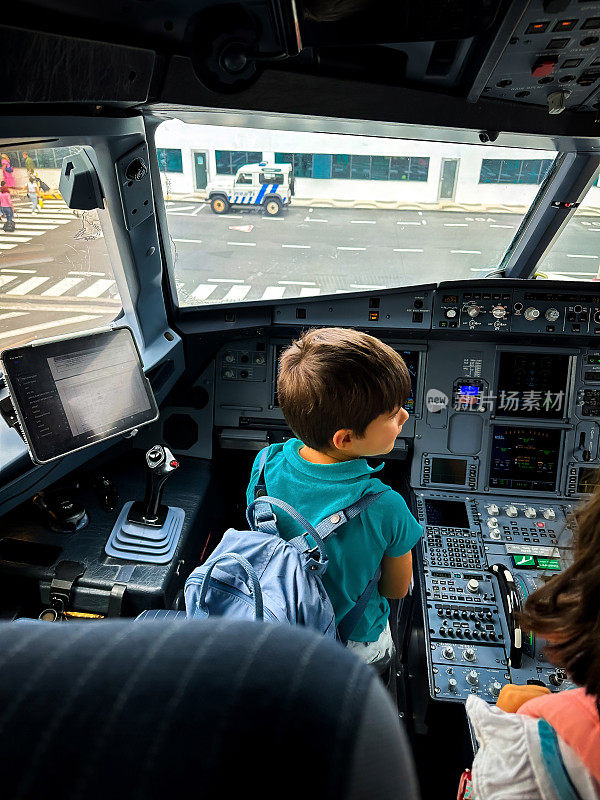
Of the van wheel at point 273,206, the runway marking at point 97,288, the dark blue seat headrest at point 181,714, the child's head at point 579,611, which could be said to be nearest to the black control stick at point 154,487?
the runway marking at point 97,288

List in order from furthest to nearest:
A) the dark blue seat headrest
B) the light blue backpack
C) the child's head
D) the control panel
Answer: the control panel → the light blue backpack → the child's head → the dark blue seat headrest

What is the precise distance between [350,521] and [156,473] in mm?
1104

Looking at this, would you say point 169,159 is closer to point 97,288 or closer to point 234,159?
point 234,159

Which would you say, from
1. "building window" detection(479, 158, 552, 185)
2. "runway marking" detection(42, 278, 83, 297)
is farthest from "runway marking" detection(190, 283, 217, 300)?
"building window" detection(479, 158, 552, 185)

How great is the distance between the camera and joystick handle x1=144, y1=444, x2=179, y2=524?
2236mm

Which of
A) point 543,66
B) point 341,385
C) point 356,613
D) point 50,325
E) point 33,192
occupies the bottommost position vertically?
point 356,613

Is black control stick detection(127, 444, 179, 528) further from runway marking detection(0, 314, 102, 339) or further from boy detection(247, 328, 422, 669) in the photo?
boy detection(247, 328, 422, 669)

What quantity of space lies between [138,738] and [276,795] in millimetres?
89

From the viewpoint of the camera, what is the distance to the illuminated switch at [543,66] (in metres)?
1.57

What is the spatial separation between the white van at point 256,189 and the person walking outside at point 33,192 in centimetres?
81

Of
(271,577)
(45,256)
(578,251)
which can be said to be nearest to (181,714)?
(271,577)

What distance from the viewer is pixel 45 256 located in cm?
216

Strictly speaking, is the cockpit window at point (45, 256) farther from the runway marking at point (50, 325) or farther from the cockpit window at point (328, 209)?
the cockpit window at point (328, 209)

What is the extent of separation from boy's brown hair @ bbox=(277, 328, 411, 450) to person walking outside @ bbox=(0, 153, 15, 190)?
1.11 m
